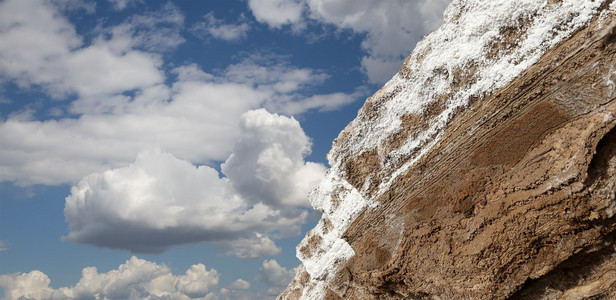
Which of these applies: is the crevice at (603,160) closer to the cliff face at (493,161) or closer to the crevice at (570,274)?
the cliff face at (493,161)

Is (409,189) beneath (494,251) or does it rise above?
above

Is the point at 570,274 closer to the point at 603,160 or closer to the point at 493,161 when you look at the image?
the point at 603,160

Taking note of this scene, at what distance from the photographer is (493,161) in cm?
826

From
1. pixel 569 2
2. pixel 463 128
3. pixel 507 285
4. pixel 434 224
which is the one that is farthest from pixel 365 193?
pixel 569 2

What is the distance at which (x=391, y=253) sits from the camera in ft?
31.4

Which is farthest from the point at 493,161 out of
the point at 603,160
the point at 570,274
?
the point at 570,274

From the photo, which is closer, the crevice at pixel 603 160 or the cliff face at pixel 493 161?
the crevice at pixel 603 160

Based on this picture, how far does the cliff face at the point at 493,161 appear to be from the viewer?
7297 millimetres

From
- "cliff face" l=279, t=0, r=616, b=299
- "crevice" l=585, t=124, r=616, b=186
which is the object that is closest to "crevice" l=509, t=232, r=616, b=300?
"cliff face" l=279, t=0, r=616, b=299

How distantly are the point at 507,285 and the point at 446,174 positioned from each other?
2.12m

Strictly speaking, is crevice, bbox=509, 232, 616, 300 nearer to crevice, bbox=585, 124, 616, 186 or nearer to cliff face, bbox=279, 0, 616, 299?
cliff face, bbox=279, 0, 616, 299

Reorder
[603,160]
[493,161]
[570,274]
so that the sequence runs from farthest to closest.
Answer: [493,161]
[570,274]
[603,160]

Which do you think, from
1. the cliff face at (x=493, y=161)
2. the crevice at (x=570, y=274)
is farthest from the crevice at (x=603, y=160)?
the crevice at (x=570, y=274)

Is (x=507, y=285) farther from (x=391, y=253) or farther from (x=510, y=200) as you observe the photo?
(x=391, y=253)
